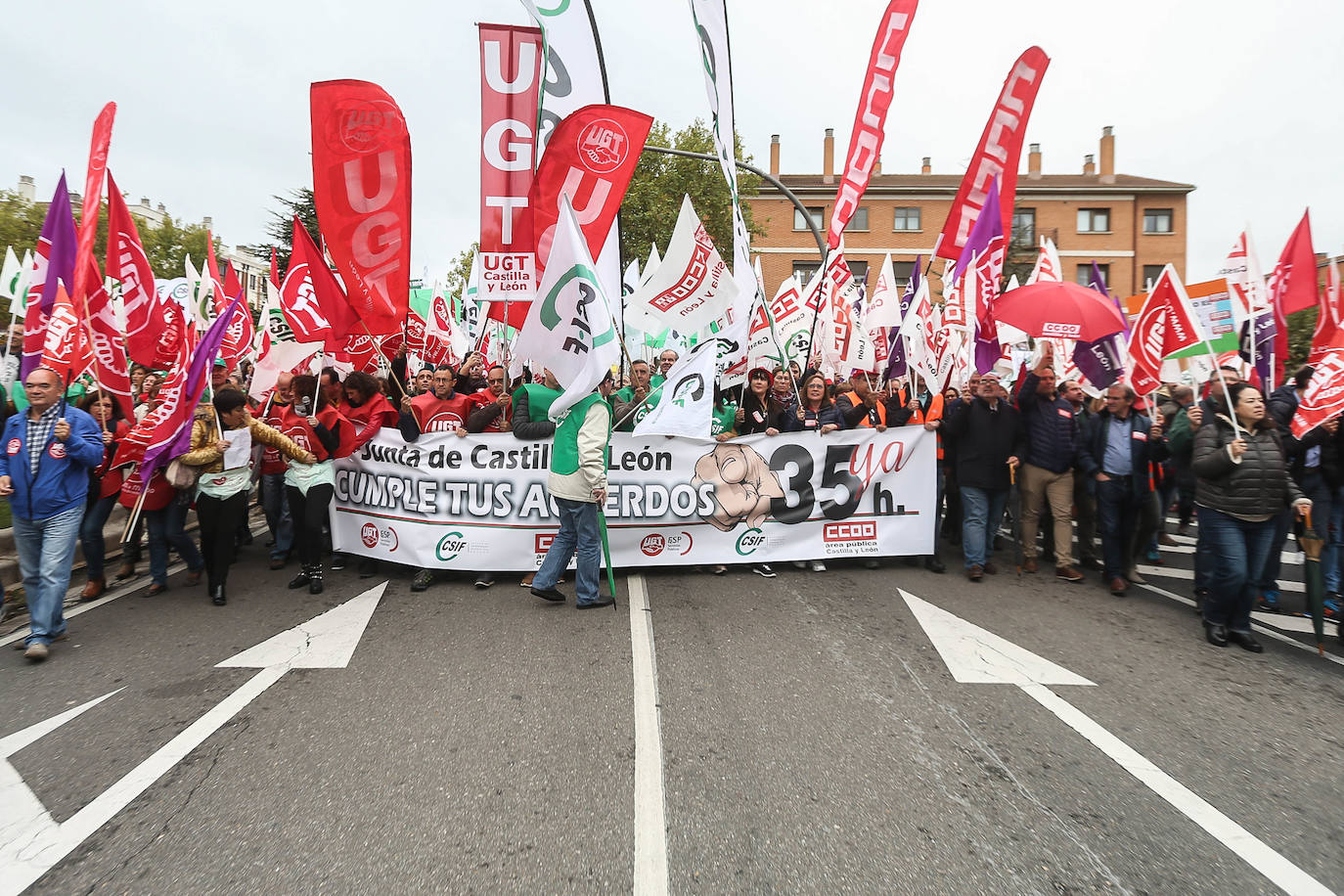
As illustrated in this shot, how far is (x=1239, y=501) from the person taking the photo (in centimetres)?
524

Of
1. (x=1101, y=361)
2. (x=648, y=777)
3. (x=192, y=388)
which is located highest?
(x=1101, y=361)

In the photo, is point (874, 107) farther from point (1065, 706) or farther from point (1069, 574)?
point (1065, 706)

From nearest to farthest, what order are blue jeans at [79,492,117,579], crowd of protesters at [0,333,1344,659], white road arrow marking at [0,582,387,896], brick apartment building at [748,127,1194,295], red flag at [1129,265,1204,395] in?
white road arrow marking at [0,582,387,896], crowd of protesters at [0,333,1344,659], red flag at [1129,265,1204,395], blue jeans at [79,492,117,579], brick apartment building at [748,127,1194,295]

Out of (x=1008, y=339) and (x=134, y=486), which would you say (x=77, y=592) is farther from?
(x=1008, y=339)

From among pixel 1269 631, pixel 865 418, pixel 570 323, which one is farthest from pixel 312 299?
pixel 1269 631

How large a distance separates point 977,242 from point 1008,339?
3262mm

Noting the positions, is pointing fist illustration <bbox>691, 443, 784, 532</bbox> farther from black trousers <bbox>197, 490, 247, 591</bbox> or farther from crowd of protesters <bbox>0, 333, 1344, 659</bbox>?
black trousers <bbox>197, 490, 247, 591</bbox>

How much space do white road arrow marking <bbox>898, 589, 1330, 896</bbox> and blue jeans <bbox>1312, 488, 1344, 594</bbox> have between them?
3.31 m

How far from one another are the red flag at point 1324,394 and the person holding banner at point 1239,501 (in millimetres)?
242

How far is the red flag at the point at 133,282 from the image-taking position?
6.86m

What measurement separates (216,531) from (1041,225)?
50.1 metres

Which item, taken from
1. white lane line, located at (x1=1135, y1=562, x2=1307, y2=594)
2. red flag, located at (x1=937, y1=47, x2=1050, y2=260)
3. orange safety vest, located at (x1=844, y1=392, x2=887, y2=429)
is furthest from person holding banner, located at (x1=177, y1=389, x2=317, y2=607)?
white lane line, located at (x1=1135, y1=562, x2=1307, y2=594)

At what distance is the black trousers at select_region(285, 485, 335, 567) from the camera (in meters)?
6.51

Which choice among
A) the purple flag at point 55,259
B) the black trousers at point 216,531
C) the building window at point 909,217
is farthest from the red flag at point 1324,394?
the building window at point 909,217
